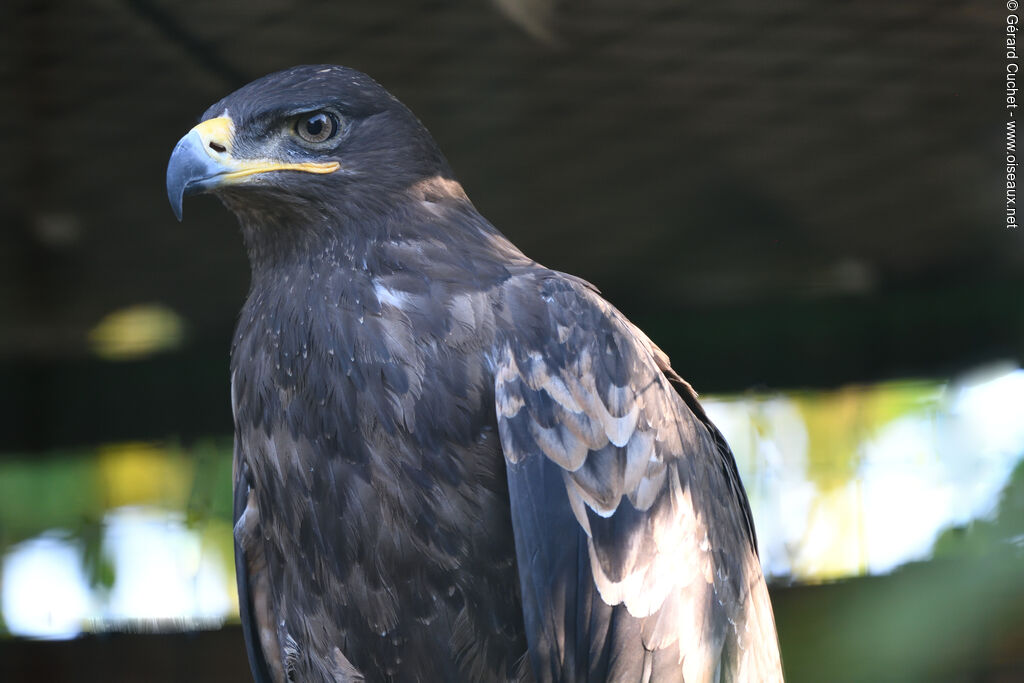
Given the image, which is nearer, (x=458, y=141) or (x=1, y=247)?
(x=458, y=141)

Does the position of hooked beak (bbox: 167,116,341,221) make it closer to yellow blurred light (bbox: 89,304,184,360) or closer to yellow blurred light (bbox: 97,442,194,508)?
yellow blurred light (bbox: 97,442,194,508)

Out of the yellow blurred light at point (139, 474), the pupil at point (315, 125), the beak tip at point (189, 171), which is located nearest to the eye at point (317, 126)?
the pupil at point (315, 125)

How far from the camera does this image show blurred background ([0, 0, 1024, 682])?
4.29 meters

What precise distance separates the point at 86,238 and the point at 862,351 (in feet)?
12.9

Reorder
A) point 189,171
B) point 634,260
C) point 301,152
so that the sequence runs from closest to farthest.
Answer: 1. point 189,171
2. point 301,152
3. point 634,260

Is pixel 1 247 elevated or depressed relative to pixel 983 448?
elevated

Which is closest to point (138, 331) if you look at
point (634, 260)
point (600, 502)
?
point (634, 260)

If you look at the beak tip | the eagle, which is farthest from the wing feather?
the beak tip

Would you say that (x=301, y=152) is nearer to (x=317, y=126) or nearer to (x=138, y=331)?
(x=317, y=126)

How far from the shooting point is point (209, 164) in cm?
237

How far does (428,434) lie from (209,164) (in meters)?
0.78

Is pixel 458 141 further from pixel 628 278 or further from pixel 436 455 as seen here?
pixel 436 455

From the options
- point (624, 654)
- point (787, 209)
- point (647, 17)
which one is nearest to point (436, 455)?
point (624, 654)

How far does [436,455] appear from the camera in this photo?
2234mm
